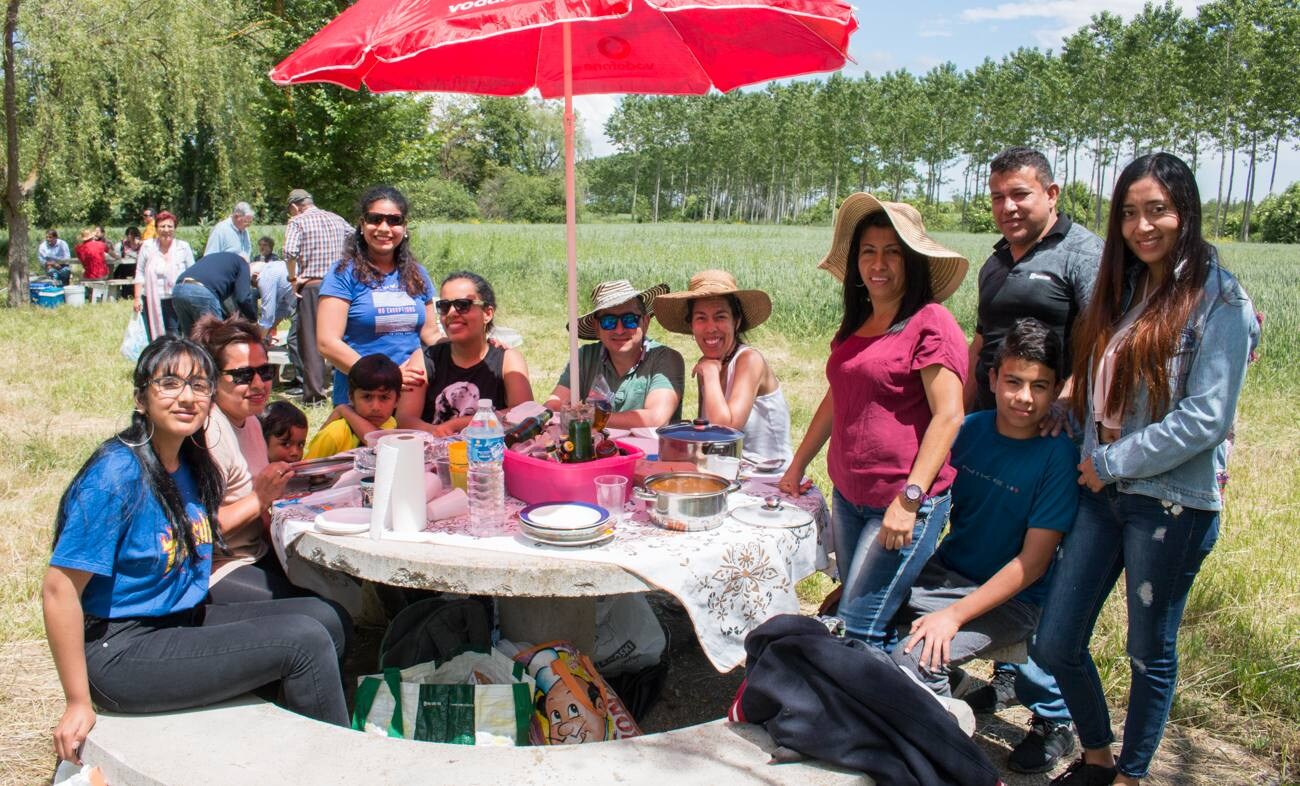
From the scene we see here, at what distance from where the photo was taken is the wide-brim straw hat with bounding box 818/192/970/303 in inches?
98.4

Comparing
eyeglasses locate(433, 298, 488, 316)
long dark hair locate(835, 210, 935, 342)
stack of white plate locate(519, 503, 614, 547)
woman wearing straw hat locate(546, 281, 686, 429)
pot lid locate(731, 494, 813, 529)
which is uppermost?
long dark hair locate(835, 210, 935, 342)

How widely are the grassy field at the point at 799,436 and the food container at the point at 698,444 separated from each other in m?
1.48

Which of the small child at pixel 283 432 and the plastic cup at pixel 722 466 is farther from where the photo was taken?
the small child at pixel 283 432

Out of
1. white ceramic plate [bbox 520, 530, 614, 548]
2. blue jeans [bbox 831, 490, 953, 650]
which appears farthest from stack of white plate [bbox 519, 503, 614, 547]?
blue jeans [bbox 831, 490, 953, 650]

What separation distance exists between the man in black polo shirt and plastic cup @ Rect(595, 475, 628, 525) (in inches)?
54.7

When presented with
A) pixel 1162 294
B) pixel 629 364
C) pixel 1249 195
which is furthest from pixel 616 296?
pixel 1249 195

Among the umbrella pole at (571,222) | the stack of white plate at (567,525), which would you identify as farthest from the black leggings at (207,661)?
the umbrella pole at (571,222)

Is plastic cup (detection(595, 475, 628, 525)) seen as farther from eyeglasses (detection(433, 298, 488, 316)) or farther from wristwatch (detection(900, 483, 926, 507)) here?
eyeglasses (detection(433, 298, 488, 316))

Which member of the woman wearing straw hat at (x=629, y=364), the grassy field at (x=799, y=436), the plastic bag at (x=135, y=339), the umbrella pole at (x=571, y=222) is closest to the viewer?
the umbrella pole at (x=571, y=222)

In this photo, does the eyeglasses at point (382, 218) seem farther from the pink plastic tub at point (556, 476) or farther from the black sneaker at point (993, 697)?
the black sneaker at point (993, 697)

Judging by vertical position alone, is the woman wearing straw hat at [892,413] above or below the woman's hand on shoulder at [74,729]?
above

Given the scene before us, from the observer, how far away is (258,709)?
2.27 meters

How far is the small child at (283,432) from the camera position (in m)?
3.54

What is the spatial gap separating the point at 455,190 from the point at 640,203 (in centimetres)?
3029
